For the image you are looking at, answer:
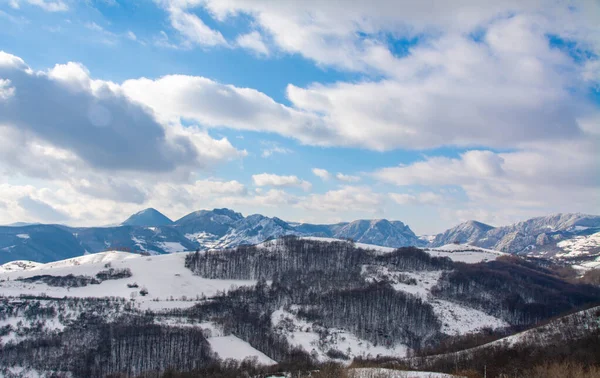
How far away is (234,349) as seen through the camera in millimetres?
182000

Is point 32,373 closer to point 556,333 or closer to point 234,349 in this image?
point 234,349

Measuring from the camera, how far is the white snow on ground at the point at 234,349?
17100 cm

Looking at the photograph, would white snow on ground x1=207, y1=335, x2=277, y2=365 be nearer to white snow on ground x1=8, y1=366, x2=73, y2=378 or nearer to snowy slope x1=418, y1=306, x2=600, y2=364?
white snow on ground x1=8, y1=366, x2=73, y2=378

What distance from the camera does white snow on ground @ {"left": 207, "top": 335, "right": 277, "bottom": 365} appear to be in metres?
171

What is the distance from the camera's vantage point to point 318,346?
641ft

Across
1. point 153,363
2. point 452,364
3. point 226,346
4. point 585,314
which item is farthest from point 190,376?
point 585,314

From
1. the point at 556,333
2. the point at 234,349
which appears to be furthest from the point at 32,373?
the point at 556,333

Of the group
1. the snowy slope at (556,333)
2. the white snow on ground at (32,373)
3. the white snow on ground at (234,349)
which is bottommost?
the white snow on ground at (32,373)

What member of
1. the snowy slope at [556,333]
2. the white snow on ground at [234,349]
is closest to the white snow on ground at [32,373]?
the white snow on ground at [234,349]

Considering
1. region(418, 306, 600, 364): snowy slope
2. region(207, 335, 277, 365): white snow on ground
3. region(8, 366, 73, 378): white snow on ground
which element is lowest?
region(8, 366, 73, 378): white snow on ground

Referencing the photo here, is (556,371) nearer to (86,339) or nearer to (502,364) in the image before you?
(502,364)

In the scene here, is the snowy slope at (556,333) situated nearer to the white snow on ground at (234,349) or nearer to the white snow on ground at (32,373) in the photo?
the white snow on ground at (234,349)

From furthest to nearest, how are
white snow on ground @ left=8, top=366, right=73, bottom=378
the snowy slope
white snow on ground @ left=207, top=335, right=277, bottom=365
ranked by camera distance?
white snow on ground @ left=207, top=335, right=277, bottom=365
white snow on ground @ left=8, top=366, right=73, bottom=378
the snowy slope

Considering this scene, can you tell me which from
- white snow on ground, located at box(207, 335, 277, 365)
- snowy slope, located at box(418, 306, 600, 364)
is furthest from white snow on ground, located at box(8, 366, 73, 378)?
snowy slope, located at box(418, 306, 600, 364)
